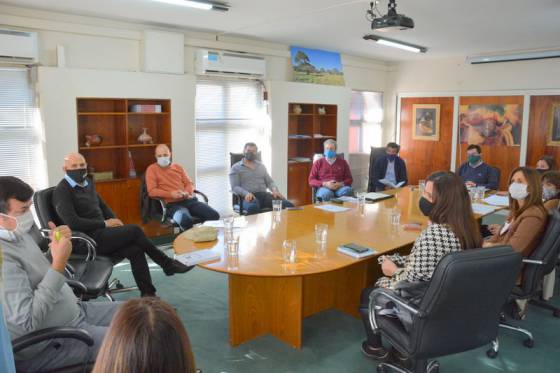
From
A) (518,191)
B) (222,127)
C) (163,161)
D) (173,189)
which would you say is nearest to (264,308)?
(518,191)

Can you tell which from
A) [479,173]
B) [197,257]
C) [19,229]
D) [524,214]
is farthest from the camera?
[479,173]

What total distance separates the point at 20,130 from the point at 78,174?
5.64ft

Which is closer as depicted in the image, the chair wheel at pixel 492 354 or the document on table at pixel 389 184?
the chair wheel at pixel 492 354

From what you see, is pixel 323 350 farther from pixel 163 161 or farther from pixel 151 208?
pixel 163 161

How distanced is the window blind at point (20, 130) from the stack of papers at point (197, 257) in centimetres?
307

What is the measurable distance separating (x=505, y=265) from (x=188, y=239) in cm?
206

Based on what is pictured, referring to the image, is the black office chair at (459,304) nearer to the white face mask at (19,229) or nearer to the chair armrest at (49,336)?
the chair armrest at (49,336)

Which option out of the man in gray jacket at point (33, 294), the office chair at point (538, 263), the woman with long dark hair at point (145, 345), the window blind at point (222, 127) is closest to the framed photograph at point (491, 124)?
the window blind at point (222, 127)

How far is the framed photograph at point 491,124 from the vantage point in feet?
26.0

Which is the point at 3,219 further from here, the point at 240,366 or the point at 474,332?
the point at 474,332

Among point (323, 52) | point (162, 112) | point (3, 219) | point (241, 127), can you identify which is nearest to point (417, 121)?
point (323, 52)

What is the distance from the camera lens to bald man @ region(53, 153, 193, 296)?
3756 millimetres

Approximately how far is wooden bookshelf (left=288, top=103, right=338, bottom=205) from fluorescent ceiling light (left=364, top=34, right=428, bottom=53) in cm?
162

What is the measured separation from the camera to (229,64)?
21.2 feet
